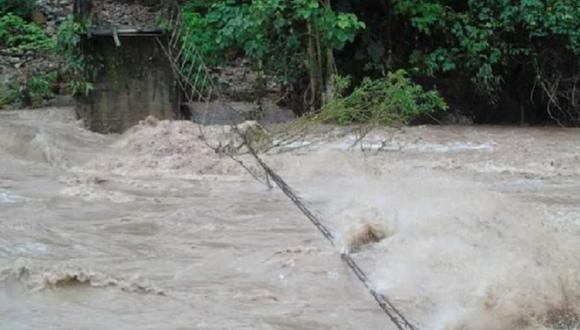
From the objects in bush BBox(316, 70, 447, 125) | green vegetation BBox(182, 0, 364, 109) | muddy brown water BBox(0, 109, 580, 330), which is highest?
green vegetation BBox(182, 0, 364, 109)

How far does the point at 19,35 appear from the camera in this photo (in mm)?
15797

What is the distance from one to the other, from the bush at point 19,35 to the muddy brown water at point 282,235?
16.6ft

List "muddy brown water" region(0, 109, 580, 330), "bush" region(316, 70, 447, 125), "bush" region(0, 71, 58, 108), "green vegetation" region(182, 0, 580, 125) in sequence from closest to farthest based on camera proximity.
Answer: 1. "muddy brown water" region(0, 109, 580, 330)
2. "bush" region(316, 70, 447, 125)
3. "green vegetation" region(182, 0, 580, 125)
4. "bush" region(0, 71, 58, 108)

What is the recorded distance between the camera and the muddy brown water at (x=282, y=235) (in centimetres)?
446

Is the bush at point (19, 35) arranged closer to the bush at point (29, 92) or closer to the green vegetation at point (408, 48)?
the bush at point (29, 92)

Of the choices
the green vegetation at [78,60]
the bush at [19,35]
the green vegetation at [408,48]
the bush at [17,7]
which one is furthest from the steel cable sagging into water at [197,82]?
the bush at [17,7]

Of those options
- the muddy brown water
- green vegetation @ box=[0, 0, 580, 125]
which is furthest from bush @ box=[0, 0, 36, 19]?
the muddy brown water

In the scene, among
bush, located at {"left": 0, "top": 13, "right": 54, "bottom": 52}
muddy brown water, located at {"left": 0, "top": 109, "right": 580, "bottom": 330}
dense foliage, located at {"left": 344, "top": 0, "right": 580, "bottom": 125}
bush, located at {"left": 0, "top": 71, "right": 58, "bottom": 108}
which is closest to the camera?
muddy brown water, located at {"left": 0, "top": 109, "right": 580, "bottom": 330}

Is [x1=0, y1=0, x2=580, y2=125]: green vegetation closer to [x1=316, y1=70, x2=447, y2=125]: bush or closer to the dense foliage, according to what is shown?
the dense foliage

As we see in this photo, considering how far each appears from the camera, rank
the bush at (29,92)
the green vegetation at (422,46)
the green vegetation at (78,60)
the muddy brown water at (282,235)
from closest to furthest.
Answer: the muddy brown water at (282,235), the green vegetation at (78,60), the green vegetation at (422,46), the bush at (29,92)

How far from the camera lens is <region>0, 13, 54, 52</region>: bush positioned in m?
15.5

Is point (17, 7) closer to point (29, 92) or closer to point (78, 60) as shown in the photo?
point (29, 92)

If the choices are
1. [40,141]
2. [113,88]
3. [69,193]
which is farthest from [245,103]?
[69,193]

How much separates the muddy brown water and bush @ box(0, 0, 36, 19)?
6.56 m
